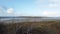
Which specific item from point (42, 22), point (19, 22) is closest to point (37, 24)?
point (42, 22)

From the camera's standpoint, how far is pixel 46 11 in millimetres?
5441

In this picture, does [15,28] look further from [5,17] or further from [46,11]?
[46,11]

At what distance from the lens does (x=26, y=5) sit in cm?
541

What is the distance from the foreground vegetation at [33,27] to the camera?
5246 mm

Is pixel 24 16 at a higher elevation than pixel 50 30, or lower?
higher

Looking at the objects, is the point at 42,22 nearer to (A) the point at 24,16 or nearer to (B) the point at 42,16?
(B) the point at 42,16

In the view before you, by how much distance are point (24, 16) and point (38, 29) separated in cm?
50

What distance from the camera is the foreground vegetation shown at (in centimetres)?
525

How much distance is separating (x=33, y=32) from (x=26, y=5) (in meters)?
0.74

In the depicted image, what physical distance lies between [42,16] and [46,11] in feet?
0.59

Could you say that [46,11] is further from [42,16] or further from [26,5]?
[26,5]

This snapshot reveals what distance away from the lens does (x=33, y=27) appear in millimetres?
5316

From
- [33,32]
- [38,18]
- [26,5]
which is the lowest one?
[33,32]

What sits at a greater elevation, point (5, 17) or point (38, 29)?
point (5, 17)
